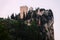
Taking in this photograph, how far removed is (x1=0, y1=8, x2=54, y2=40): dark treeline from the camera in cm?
1242

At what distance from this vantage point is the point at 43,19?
15.8 m

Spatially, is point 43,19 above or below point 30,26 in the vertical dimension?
above

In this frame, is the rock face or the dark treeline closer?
the dark treeline

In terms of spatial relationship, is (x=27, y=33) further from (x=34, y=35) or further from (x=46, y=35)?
(x=46, y=35)

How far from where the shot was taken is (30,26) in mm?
14492

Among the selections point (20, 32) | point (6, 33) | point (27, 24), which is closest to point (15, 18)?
point (27, 24)

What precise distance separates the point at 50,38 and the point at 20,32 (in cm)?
348

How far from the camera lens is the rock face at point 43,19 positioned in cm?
1534

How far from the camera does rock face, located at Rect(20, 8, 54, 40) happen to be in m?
15.3

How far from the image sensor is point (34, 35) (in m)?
13.7

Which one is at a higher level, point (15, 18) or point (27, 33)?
point (15, 18)

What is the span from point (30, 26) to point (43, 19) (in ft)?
5.86

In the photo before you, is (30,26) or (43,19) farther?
(43,19)

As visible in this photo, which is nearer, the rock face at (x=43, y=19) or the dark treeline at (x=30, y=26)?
the dark treeline at (x=30, y=26)
